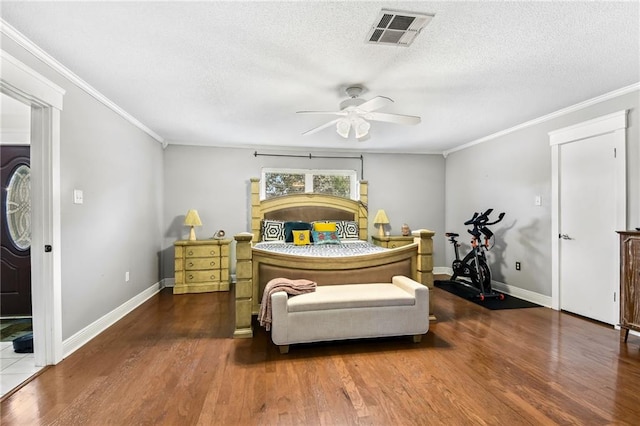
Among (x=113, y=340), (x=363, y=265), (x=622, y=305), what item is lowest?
(x=113, y=340)

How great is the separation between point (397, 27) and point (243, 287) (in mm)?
2516

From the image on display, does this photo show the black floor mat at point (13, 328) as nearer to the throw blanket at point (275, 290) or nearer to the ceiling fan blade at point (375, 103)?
the throw blanket at point (275, 290)

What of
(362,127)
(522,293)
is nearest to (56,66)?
(362,127)

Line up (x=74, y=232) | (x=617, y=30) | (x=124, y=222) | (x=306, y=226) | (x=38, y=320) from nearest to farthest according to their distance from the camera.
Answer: (x=617, y=30) → (x=38, y=320) → (x=74, y=232) → (x=124, y=222) → (x=306, y=226)

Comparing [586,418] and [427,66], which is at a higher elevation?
[427,66]

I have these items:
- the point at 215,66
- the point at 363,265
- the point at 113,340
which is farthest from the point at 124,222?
the point at 363,265

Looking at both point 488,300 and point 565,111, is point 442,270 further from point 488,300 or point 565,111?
point 565,111

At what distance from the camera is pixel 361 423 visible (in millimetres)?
1764

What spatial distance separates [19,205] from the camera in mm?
3750

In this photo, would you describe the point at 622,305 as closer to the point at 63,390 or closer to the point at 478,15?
the point at 478,15

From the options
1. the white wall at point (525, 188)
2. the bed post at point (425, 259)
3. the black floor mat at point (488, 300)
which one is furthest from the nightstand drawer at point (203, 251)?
the white wall at point (525, 188)

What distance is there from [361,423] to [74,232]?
9.16 ft

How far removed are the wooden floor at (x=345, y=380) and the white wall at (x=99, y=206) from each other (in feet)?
1.49

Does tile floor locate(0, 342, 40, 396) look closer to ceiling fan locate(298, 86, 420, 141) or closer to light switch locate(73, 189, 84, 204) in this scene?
light switch locate(73, 189, 84, 204)
